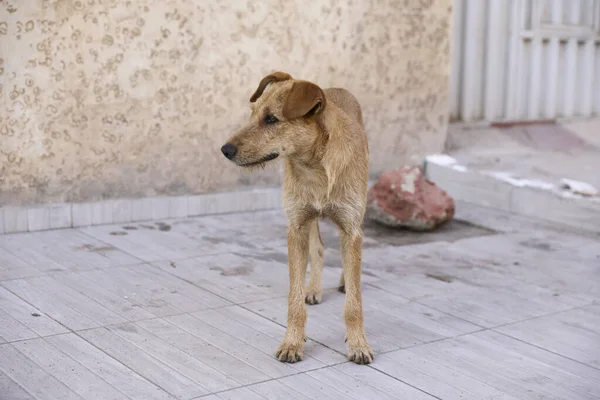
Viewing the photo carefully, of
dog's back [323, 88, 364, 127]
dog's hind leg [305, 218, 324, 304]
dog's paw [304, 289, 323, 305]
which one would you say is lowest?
dog's paw [304, 289, 323, 305]

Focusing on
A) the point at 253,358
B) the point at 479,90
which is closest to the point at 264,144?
the point at 253,358

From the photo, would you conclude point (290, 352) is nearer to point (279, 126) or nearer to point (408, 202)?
point (279, 126)

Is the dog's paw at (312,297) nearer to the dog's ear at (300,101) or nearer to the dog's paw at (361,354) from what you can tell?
the dog's paw at (361,354)

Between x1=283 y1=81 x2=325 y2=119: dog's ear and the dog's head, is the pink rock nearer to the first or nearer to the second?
the dog's head

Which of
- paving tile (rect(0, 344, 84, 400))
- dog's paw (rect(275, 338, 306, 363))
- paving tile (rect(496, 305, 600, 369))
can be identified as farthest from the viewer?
paving tile (rect(496, 305, 600, 369))

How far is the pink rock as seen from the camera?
7.10 metres

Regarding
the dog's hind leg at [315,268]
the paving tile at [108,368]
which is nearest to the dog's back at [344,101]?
the dog's hind leg at [315,268]

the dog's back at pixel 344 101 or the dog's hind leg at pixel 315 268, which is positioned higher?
the dog's back at pixel 344 101

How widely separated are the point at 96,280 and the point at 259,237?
5.62 feet

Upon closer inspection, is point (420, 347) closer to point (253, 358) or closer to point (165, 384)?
point (253, 358)

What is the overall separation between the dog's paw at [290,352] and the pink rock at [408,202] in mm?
3078

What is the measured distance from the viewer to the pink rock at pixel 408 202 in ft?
→ 23.3

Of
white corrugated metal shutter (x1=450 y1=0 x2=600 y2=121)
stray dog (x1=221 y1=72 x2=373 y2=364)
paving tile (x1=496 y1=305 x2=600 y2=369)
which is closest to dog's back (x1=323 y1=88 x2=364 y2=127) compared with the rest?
stray dog (x1=221 y1=72 x2=373 y2=364)

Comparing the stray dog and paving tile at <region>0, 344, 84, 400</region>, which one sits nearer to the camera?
paving tile at <region>0, 344, 84, 400</region>
